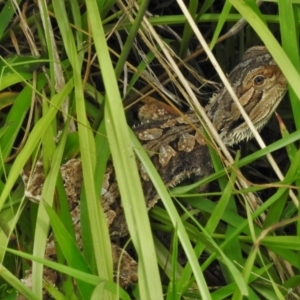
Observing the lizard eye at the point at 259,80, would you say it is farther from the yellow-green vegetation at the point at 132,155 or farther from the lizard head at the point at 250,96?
the yellow-green vegetation at the point at 132,155

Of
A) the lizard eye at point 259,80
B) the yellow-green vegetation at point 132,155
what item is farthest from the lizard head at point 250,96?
the yellow-green vegetation at point 132,155

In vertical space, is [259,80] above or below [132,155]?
above

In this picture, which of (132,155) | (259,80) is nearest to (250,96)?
(259,80)

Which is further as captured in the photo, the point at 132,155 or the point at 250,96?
the point at 250,96

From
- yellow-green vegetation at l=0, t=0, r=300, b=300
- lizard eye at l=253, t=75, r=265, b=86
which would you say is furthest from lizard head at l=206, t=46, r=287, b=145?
yellow-green vegetation at l=0, t=0, r=300, b=300

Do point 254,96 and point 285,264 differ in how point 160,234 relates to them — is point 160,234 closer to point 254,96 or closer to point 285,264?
point 285,264

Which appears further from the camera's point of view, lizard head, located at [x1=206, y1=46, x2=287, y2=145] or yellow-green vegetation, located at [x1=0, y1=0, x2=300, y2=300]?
lizard head, located at [x1=206, y1=46, x2=287, y2=145]

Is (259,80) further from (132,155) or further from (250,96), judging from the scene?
(132,155)

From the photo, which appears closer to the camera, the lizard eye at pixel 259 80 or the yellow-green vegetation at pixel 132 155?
the yellow-green vegetation at pixel 132 155

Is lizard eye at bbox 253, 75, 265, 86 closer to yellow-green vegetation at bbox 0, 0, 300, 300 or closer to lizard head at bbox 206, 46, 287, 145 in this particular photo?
lizard head at bbox 206, 46, 287, 145
